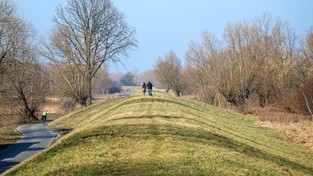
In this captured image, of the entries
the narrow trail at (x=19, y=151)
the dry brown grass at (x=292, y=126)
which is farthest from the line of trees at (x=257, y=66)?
the narrow trail at (x=19, y=151)

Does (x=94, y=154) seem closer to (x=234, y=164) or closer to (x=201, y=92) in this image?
(x=234, y=164)

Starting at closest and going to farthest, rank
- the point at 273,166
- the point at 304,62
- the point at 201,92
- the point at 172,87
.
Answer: the point at 273,166 → the point at 304,62 → the point at 201,92 → the point at 172,87

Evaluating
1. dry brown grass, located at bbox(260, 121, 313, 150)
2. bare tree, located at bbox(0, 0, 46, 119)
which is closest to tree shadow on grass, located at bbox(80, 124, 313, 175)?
dry brown grass, located at bbox(260, 121, 313, 150)

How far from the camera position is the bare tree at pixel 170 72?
95213mm

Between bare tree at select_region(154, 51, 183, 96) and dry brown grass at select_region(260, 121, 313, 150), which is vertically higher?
bare tree at select_region(154, 51, 183, 96)

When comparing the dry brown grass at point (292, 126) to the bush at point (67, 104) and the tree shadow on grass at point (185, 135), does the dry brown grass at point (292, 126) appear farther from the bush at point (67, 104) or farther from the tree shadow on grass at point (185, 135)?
the bush at point (67, 104)

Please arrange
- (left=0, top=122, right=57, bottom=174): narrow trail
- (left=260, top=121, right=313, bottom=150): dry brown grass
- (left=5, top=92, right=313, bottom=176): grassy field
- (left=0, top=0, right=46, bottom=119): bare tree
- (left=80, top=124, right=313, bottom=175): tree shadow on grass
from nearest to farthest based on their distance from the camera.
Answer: (left=5, top=92, right=313, bottom=176): grassy field, (left=80, top=124, right=313, bottom=175): tree shadow on grass, (left=0, top=122, right=57, bottom=174): narrow trail, (left=260, top=121, right=313, bottom=150): dry brown grass, (left=0, top=0, right=46, bottom=119): bare tree

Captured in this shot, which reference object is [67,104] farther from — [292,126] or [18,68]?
[292,126]

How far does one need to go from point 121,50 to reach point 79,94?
851 cm

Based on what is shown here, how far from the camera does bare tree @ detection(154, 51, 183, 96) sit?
95213mm

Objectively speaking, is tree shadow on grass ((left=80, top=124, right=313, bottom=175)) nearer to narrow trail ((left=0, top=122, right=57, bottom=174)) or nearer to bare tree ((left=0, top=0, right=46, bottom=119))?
narrow trail ((left=0, top=122, right=57, bottom=174))

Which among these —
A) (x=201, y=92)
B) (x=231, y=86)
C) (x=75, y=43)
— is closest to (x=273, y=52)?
(x=231, y=86)

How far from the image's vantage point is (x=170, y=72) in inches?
3890

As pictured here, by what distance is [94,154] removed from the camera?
1152cm
